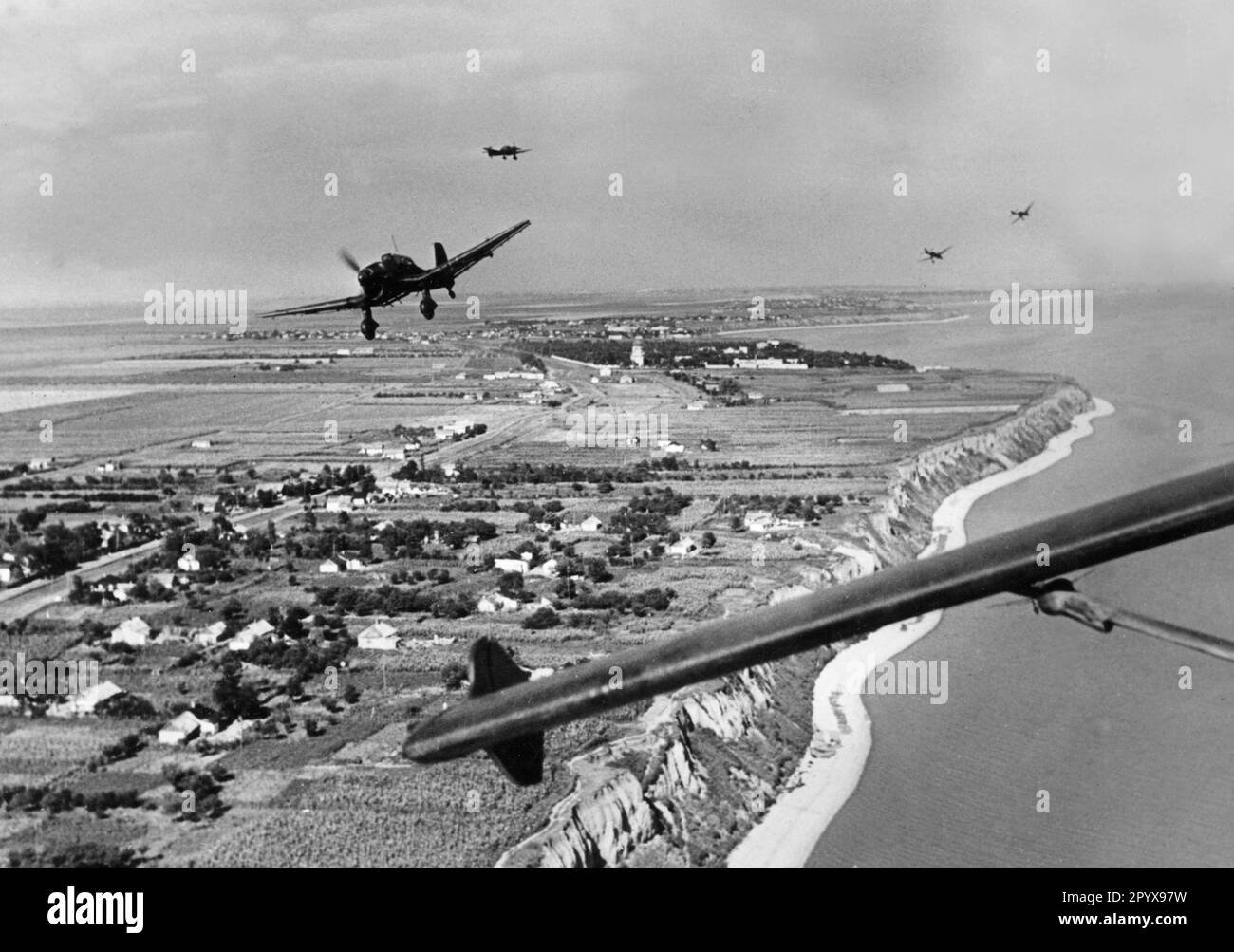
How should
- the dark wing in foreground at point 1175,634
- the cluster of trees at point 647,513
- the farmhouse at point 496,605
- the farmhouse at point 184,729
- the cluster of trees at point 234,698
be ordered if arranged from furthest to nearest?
the cluster of trees at point 647,513 < the farmhouse at point 496,605 < the cluster of trees at point 234,698 < the farmhouse at point 184,729 < the dark wing in foreground at point 1175,634

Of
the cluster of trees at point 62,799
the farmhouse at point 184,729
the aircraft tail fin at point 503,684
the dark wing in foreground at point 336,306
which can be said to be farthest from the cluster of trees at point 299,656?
the aircraft tail fin at point 503,684

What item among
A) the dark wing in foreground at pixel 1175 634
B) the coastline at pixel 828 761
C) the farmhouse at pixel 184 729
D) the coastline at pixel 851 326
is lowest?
the coastline at pixel 828 761

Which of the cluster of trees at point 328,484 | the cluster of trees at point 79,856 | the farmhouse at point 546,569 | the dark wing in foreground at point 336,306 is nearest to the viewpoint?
the dark wing in foreground at point 336,306

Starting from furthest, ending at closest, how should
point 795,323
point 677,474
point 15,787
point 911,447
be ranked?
point 795,323 < point 911,447 < point 677,474 < point 15,787

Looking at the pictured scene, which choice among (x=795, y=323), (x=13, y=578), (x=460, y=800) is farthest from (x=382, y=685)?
(x=795, y=323)

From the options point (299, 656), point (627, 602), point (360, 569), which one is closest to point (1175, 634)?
point (299, 656)

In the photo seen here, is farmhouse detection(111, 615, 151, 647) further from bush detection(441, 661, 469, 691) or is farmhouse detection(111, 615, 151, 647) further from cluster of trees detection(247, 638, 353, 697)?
bush detection(441, 661, 469, 691)

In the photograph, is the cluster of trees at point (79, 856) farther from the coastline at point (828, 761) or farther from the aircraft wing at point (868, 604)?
the aircraft wing at point (868, 604)

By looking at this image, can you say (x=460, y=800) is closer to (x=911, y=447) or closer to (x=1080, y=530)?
(x=1080, y=530)
